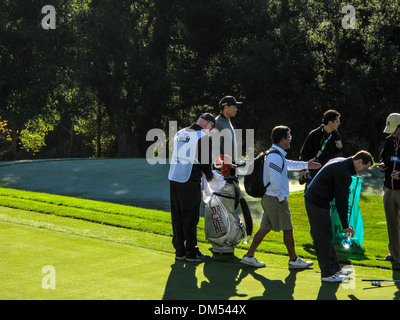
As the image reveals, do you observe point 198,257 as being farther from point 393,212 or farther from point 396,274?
point 393,212

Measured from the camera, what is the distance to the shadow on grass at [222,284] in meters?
6.41

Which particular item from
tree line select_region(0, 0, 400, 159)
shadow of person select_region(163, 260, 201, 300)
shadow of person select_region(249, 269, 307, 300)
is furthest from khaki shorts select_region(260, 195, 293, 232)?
tree line select_region(0, 0, 400, 159)

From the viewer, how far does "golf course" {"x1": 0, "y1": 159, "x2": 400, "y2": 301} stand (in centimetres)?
648

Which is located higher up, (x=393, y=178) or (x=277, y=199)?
(x=393, y=178)

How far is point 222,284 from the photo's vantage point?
23.1 ft

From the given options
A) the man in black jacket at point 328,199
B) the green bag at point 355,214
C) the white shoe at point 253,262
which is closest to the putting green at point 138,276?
the white shoe at point 253,262

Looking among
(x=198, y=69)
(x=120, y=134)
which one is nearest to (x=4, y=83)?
(x=120, y=134)

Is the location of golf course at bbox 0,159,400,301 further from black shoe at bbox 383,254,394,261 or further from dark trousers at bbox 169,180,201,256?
dark trousers at bbox 169,180,201,256

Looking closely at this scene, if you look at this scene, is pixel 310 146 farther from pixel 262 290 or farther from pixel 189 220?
pixel 262 290

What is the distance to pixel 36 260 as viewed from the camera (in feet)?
25.1

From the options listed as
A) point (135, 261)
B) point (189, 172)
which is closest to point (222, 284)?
point (135, 261)

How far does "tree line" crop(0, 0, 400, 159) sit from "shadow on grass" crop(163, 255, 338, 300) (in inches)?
Answer: 1066

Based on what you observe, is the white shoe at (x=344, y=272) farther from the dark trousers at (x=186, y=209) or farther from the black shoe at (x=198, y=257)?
the dark trousers at (x=186, y=209)

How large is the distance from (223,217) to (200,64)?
31006mm
